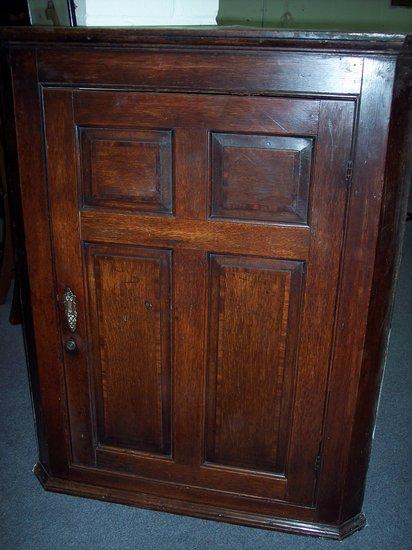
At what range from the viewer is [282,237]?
1.24 metres

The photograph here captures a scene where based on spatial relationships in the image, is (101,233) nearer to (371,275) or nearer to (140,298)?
(140,298)

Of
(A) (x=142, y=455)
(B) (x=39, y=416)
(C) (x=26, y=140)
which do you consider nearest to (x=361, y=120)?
(C) (x=26, y=140)

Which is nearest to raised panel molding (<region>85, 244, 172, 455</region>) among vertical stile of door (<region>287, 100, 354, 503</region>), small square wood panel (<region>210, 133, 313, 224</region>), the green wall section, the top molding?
small square wood panel (<region>210, 133, 313, 224</region>)

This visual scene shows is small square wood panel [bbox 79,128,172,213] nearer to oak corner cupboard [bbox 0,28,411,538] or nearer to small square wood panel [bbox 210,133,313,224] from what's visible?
oak corner cupboard [bbox 0,28,411,538]

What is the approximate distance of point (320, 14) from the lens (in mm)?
4078

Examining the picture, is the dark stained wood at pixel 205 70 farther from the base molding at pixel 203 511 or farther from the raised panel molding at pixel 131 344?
the base molding at pixel 203 511

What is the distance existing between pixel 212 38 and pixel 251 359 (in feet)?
2.44

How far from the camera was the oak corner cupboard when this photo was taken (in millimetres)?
1133

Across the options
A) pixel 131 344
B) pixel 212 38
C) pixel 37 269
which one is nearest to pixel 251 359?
pixel 131 344

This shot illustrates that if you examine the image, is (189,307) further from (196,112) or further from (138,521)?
(138,521)

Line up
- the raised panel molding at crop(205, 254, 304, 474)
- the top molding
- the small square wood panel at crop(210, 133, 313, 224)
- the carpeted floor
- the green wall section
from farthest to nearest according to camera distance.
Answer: the green wall section < the carpeted floor < the raised panel molding at crop(205, 254, 304, 474) < the small square wood panel at crop(210, 133, 313, 224) < the top molding

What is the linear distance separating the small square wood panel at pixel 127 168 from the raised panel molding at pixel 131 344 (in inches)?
4.7

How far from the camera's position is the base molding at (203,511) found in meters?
1.54

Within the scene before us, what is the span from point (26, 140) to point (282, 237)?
2.08 ft
